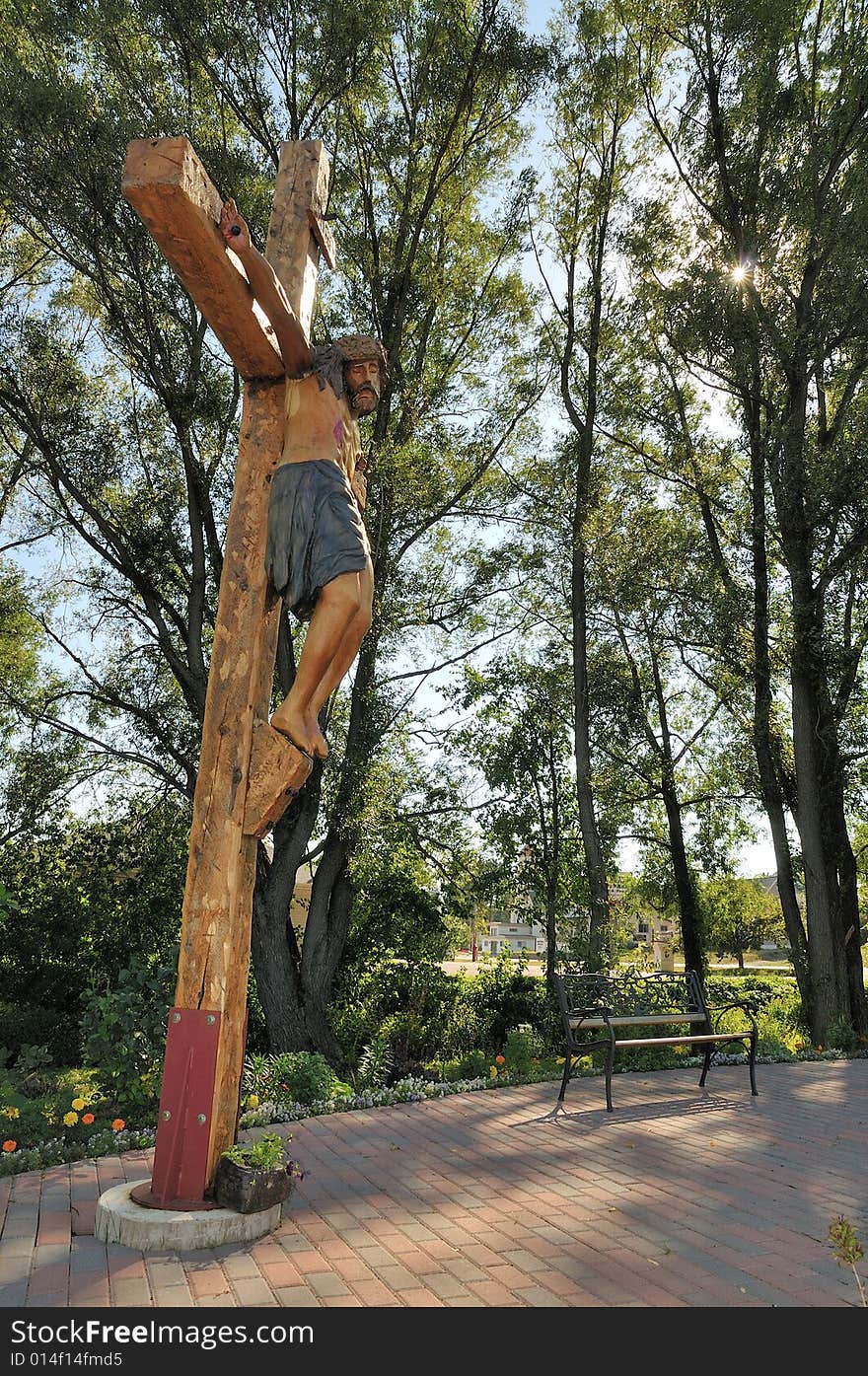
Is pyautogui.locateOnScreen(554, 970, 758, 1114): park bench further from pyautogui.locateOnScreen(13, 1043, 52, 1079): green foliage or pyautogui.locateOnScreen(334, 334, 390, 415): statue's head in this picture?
pyautogui.locateOnScreen(334, 334, 390, 415): statue's head

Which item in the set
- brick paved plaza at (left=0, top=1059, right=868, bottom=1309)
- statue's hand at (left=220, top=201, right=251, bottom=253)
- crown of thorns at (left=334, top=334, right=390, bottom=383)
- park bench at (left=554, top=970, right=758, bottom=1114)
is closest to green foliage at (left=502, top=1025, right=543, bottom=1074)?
park bench at (left=554, top=970, right=758, bottom=1114)

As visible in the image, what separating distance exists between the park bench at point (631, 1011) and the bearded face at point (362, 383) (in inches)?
175

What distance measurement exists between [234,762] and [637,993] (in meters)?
5.46

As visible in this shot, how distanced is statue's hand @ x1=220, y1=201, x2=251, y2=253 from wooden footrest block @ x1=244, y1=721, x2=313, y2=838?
6.43ft

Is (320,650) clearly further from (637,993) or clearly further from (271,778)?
(637,993)

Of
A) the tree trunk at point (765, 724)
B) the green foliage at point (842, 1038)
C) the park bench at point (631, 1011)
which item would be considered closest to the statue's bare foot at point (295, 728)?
the park bench at point (631, 1011)

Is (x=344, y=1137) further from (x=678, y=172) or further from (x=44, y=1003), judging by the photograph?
(x=678, y=172)

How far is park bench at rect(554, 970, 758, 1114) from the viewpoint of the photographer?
21.8 ft

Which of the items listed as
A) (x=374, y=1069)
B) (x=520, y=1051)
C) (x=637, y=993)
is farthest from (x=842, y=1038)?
(x=374, y=1069)

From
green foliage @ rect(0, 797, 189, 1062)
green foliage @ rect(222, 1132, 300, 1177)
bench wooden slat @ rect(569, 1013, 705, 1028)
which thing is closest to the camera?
green foliage @ rect(222, 1132, 300, 1177)

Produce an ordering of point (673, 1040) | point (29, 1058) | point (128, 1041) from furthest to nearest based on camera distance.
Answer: point (673, 1040) → point (29, 1058) → point (128, 1041)

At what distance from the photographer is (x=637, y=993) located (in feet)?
26.8

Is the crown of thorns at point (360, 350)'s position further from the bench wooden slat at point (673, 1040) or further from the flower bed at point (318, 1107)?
the bench wooden slat at point (673, 1040)

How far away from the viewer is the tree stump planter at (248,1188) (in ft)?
12.1
